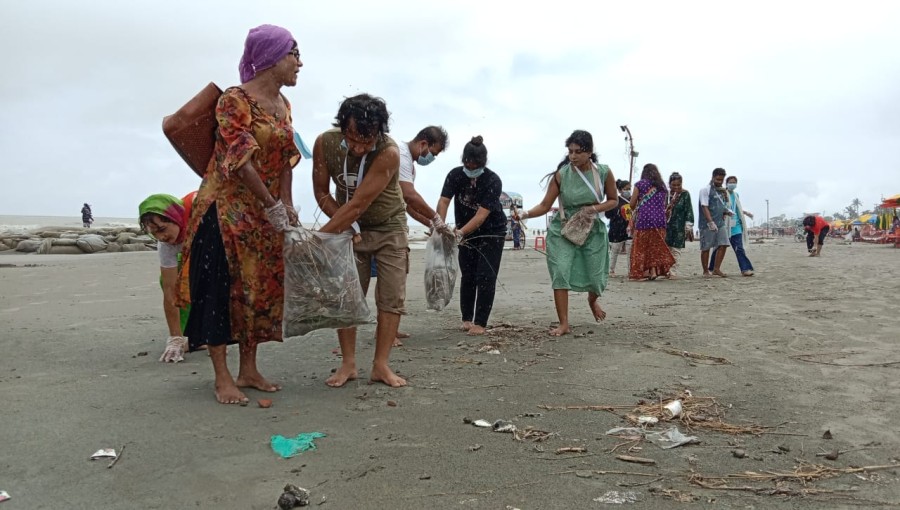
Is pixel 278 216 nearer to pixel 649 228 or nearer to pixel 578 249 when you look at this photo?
pixel 578 249

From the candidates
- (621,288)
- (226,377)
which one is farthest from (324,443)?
(621,288)

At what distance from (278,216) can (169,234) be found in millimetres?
1390

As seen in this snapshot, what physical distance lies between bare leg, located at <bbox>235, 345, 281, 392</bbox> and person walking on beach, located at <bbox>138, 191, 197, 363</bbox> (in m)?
0.71

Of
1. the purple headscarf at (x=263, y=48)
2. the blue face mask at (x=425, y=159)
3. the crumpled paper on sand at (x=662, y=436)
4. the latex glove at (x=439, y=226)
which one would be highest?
the purple headscarf at (x=263, y=48)

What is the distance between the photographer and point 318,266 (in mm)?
3408

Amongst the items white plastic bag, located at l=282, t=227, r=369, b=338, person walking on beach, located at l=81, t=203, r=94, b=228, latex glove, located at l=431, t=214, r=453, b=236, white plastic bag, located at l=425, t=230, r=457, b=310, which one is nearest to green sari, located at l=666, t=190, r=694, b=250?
white plastic bag, located at l=425, t=230, r=457, b=310

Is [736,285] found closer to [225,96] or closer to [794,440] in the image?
[794,440]

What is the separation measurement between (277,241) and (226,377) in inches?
29.2

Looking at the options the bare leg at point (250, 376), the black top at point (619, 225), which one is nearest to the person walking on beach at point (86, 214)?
the black top at point (619, 225)

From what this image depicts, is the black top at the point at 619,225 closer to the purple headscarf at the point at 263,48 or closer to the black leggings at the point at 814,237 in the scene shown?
the black leggings at the point at 814,237

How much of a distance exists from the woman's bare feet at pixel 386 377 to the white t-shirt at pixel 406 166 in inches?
59.3

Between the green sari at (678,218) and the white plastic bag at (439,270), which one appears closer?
the white plastic bag at (439,270)

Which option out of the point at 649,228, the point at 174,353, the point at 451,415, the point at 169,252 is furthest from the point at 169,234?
the point at 649,228

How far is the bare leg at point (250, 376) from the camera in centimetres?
358
